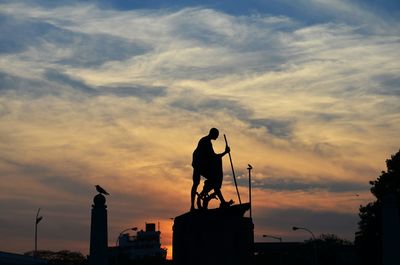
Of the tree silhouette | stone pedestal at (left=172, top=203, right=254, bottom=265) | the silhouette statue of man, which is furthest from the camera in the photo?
the tree silhouette

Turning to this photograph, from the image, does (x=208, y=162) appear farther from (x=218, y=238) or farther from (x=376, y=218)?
(x=376, y=218)

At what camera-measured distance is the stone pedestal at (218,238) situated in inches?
993

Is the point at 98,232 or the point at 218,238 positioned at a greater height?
the point at 98,232

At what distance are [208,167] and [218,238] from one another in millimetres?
2447

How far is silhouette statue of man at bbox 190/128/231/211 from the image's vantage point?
2650 centimetres

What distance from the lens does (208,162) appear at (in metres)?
26.5

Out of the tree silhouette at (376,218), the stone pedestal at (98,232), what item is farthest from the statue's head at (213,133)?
the tree silhouette at (376,218)

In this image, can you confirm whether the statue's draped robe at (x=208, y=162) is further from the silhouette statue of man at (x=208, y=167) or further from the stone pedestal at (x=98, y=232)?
the stone pedestal at (x=98, y=232)

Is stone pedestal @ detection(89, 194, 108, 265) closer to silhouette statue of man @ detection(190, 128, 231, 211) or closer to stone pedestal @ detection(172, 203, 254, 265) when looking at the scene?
silhouette statue of man @ detection(190, 128, 231, 211)

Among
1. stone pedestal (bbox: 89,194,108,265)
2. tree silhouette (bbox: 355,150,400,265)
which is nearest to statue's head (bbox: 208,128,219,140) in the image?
stone pedestal (bbox: 89,194,108,265)

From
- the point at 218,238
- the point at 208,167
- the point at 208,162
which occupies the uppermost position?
the point at 208,162

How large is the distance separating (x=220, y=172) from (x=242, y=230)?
6.99 ft

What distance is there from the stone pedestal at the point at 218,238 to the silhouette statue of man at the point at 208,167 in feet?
3.08

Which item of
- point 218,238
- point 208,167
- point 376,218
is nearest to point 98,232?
point 208,167
